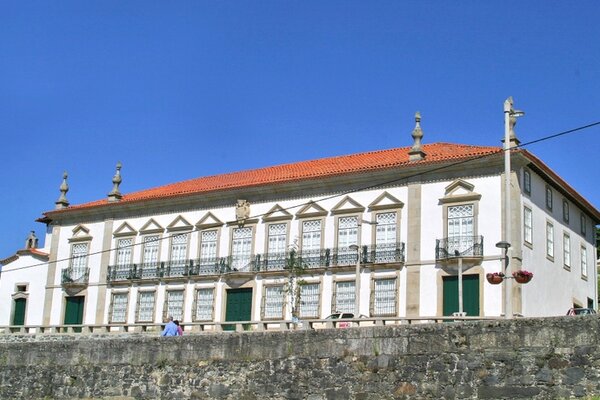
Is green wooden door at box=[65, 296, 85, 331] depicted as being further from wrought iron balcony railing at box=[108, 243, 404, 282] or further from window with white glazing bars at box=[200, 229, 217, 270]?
window with white glazing bars at box=[200, 229, 217, 270]

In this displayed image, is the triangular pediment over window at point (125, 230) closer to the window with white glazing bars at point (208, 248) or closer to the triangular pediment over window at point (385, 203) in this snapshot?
the window with white glazing bars at point (208, 248)

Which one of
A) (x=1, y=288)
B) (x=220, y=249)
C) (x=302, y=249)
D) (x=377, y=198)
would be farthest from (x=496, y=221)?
(x=1, y=288)

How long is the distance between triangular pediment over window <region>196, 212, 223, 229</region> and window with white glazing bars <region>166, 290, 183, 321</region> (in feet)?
9.31

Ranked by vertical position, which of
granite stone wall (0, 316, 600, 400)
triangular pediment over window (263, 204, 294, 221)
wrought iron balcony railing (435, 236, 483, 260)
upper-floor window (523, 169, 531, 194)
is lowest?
granite stone wall (0, 316, 600, 400)

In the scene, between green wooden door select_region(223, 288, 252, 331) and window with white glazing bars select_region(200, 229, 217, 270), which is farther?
window with white glazing bars select_region(200, 229, 217, 270)

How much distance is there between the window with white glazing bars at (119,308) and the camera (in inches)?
1559

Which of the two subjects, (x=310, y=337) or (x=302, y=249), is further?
(x=302, y=249)

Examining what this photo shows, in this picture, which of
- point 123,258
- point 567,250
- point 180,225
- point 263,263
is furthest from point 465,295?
point 123,258

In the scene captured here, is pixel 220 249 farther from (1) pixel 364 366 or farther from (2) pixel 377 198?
(1) pixel 364 366

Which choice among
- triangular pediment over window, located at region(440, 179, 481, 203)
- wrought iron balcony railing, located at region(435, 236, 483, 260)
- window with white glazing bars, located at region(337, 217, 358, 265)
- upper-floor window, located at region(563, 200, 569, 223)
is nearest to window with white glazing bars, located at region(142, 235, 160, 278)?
window with white glazing bars, located at region(337, 217, 358, 265)

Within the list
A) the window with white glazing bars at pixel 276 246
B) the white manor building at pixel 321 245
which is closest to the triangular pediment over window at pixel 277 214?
the white manor building at pixel 321 245

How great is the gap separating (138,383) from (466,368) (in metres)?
8.13

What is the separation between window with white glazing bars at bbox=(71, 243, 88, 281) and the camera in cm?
4162

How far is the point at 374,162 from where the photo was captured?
35.6 m
